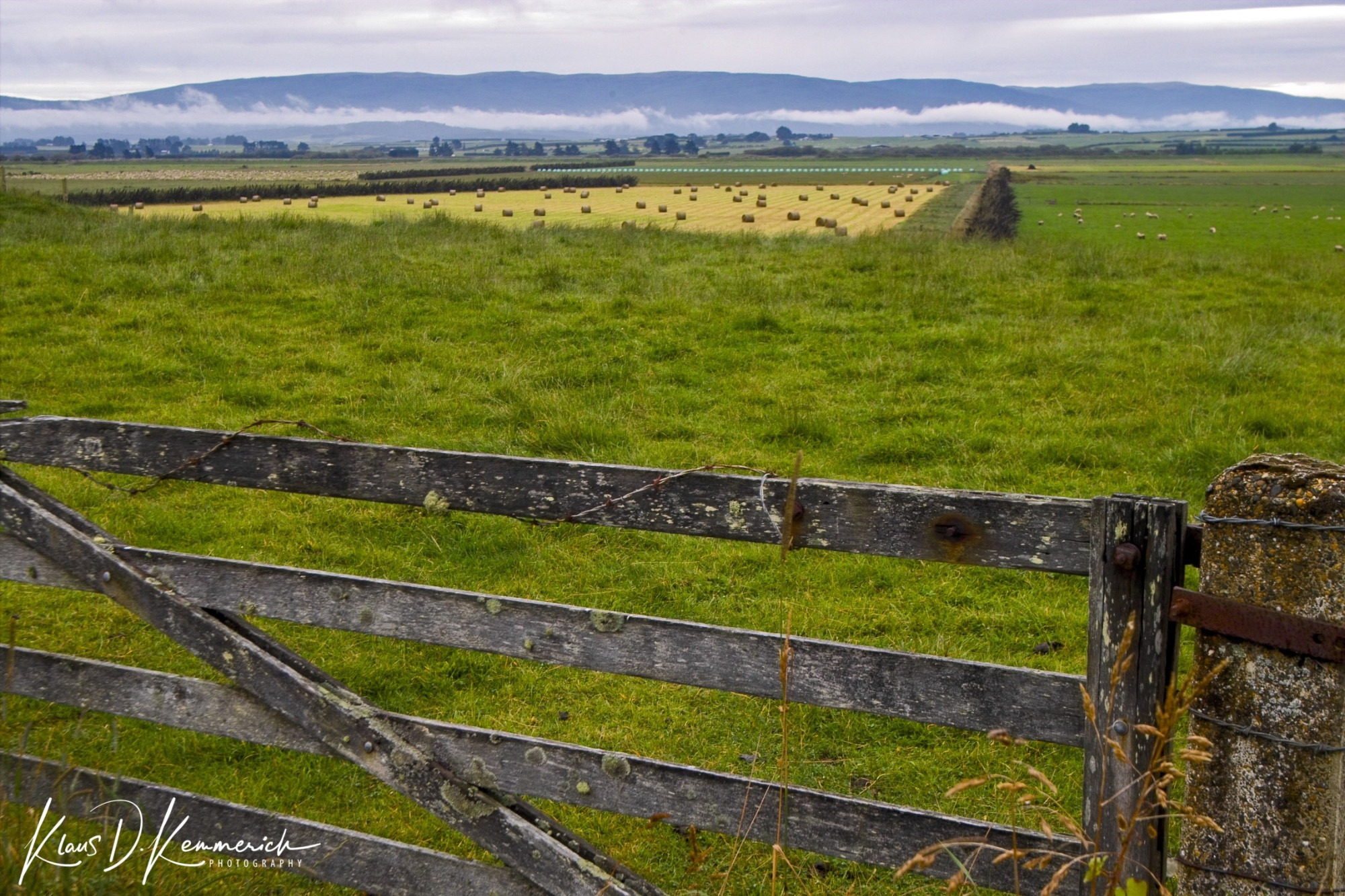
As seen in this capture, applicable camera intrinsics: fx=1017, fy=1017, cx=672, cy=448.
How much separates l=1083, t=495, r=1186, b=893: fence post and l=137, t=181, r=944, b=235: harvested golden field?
22944mm

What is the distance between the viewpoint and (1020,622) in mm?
6383

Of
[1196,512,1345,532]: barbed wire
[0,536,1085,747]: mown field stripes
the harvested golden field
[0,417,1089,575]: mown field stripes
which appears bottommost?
[0,536,1085,747]: mown field stripes

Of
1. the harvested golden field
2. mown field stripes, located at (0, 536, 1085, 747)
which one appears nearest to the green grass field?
mown field stripes, located at (0, 536, 1085, 747)

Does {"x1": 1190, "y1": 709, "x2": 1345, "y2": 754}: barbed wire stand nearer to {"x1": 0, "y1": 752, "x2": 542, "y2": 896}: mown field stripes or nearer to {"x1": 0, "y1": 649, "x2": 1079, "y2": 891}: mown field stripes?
{"x1": 0, "y1": 649, "x2": 1079, "y2": 891}: mown field stripes

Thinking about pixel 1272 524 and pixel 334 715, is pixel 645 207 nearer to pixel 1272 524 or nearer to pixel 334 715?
pixel 334 715

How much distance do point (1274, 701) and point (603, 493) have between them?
1.75m

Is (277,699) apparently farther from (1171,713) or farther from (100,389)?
(100,389)

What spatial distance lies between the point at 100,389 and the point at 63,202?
1725cm

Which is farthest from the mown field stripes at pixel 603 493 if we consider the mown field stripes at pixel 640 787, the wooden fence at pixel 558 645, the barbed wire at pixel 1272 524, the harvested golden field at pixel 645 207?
the harvested golden field at pixel 645 207

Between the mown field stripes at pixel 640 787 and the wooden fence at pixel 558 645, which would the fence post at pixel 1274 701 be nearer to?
the wooden fence at pixel 558 645

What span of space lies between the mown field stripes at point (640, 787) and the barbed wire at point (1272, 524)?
106 centimetres

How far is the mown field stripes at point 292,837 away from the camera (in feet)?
10.7

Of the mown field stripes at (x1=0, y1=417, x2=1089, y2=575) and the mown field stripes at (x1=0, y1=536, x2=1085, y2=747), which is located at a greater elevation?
the mown field stripes at (x1=0, y1=417, x2=1089, y2=575)

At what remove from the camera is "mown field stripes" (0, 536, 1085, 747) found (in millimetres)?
2734
